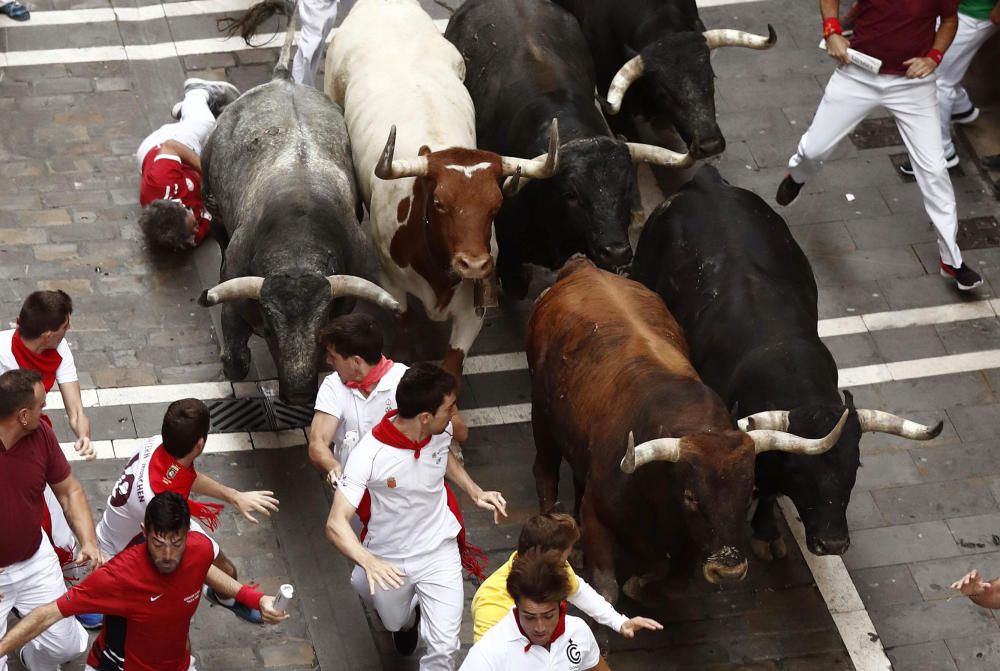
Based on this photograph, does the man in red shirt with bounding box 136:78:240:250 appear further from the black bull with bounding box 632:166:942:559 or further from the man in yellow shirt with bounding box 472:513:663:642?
the man in yellow shirt with bounding box 472:513:663:642

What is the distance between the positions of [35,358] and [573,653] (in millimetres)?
3770

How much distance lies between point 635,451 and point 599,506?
104 centimetres

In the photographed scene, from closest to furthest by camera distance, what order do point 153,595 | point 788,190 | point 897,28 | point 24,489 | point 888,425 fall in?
point 153,595 < point 24,489 < point 888,425 < point 897,28 < point 788,190

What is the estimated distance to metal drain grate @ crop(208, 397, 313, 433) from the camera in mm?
11586

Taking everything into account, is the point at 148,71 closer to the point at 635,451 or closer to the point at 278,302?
the point at 278,302

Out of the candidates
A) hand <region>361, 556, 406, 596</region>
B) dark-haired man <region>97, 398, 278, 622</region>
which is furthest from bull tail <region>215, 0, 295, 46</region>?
hand <region>361, 556, 406, 596</region>

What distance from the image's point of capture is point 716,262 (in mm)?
10938

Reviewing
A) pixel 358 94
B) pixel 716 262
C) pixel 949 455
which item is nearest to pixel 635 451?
pixel 716 262

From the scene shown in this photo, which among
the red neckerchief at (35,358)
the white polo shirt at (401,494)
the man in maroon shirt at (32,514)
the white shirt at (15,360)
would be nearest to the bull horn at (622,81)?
the white polo shirt at (401,494)

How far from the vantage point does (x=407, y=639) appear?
9.72 m

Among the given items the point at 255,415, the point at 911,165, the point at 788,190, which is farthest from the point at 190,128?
the point at 911,165

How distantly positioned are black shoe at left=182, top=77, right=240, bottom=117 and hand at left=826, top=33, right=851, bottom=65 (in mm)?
5114

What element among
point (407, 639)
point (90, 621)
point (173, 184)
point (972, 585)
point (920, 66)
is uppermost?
point (920, 66)

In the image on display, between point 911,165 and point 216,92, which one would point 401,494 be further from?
point 911,165
